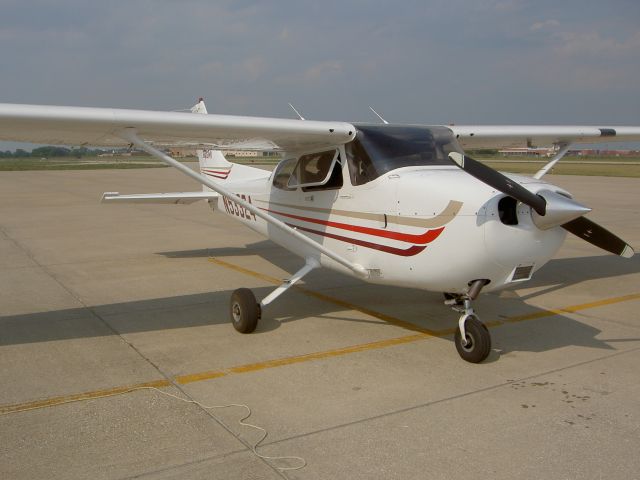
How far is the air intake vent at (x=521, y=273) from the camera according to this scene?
4.86 meters

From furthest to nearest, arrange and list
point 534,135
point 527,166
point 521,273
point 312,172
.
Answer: point 527,166 < point 534,135 < point 312,172 < point 521,273

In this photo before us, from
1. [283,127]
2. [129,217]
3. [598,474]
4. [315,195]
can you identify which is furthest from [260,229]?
[129,217]

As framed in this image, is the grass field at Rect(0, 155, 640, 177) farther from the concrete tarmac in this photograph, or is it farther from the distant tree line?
the concrete tarmac

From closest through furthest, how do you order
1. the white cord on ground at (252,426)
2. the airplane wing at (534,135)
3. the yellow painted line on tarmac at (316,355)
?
the white cord on ground at (252,426) < the yellow painted line on tarmac at (316,355) < the airplane wing at (534,135)

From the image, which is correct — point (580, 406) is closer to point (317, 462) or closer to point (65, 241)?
point (317, 462)

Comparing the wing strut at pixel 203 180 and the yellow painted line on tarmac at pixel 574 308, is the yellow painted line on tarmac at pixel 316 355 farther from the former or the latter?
the wing strut at pixel 203 180

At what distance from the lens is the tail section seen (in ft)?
31.0

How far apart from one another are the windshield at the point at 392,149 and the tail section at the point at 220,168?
10.8ft

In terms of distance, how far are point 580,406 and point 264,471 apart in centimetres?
236

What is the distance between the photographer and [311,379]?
4.79m

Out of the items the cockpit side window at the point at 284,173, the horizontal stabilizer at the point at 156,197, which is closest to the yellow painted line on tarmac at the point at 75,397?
the cockpit side window at the point at 284,173

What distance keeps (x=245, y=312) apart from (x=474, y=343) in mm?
2276

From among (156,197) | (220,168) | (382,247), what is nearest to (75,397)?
(382,247)

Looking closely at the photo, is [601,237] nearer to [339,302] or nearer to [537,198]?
[537,198]
